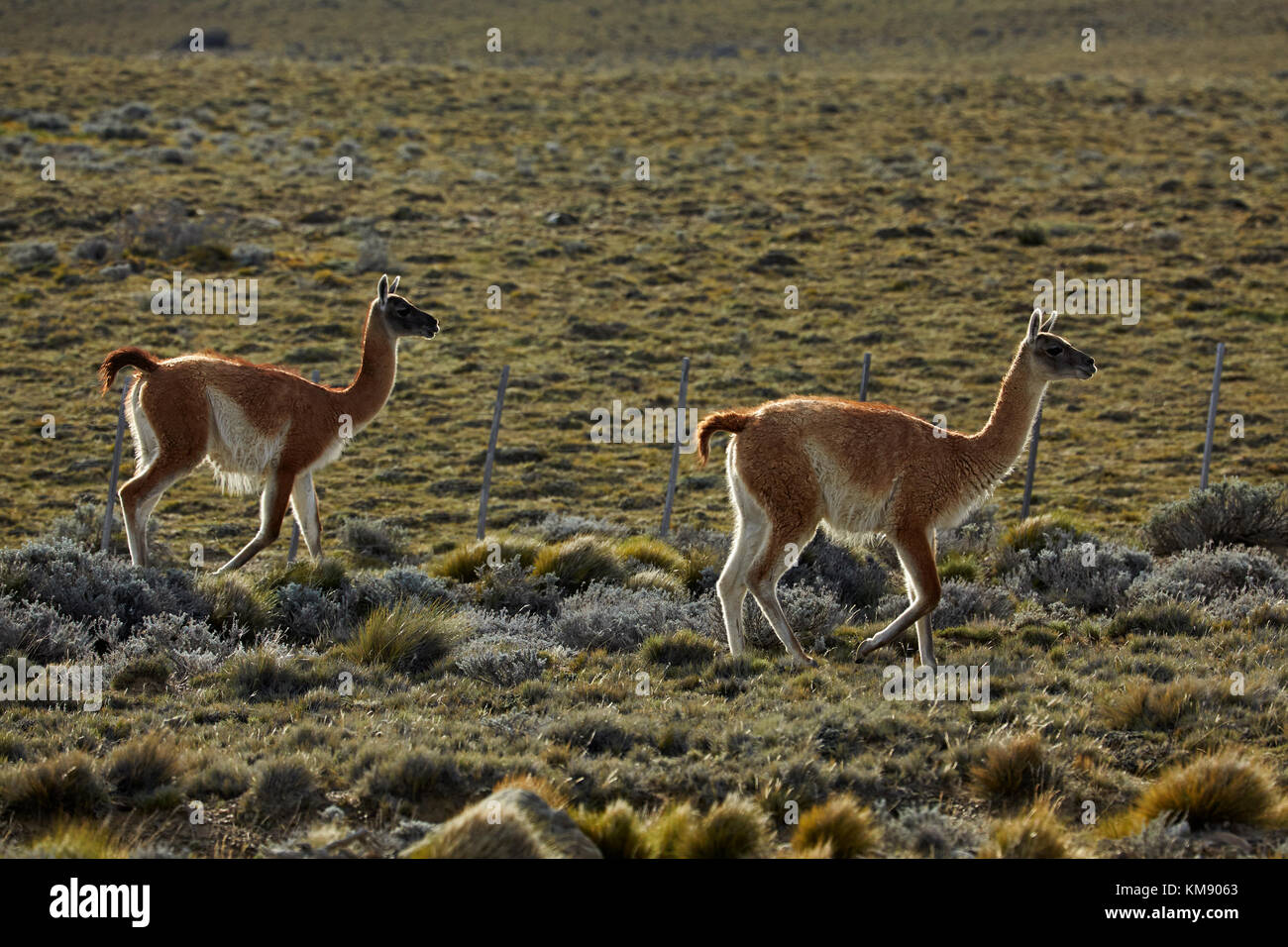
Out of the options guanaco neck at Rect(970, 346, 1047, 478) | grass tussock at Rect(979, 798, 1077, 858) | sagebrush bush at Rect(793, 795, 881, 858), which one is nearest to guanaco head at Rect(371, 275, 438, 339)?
guanaco neck at Rect(970, 346, 1047, 478)

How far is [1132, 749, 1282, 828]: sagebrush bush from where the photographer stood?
5332 mm

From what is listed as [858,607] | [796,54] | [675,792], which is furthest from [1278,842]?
[796,54]

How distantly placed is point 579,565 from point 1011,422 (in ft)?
12.2

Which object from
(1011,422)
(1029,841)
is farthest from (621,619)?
(1029,841)

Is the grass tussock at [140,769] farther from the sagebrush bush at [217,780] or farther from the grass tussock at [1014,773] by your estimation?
the grass tussock at [1014,773]

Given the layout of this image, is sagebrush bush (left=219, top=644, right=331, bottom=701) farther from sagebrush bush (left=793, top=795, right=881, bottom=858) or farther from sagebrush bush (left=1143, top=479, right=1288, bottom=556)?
sagebrush bush (left=1143, top=479, right=1288, bottom=556)

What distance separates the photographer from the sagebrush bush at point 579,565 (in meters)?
10.1

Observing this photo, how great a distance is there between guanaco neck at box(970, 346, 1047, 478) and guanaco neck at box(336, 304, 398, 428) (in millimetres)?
5063

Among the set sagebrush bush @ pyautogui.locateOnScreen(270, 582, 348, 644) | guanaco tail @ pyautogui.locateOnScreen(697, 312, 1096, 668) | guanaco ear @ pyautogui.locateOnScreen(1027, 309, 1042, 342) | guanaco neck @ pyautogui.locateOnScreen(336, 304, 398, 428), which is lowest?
sagebrush bush @ pyautogui.locateOnScreen(270, 582, 348, 644)

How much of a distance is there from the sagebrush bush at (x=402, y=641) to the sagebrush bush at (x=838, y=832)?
3.35 meters

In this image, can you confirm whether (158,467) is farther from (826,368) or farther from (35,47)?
(35,47)

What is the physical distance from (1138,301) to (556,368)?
11.6 meters
